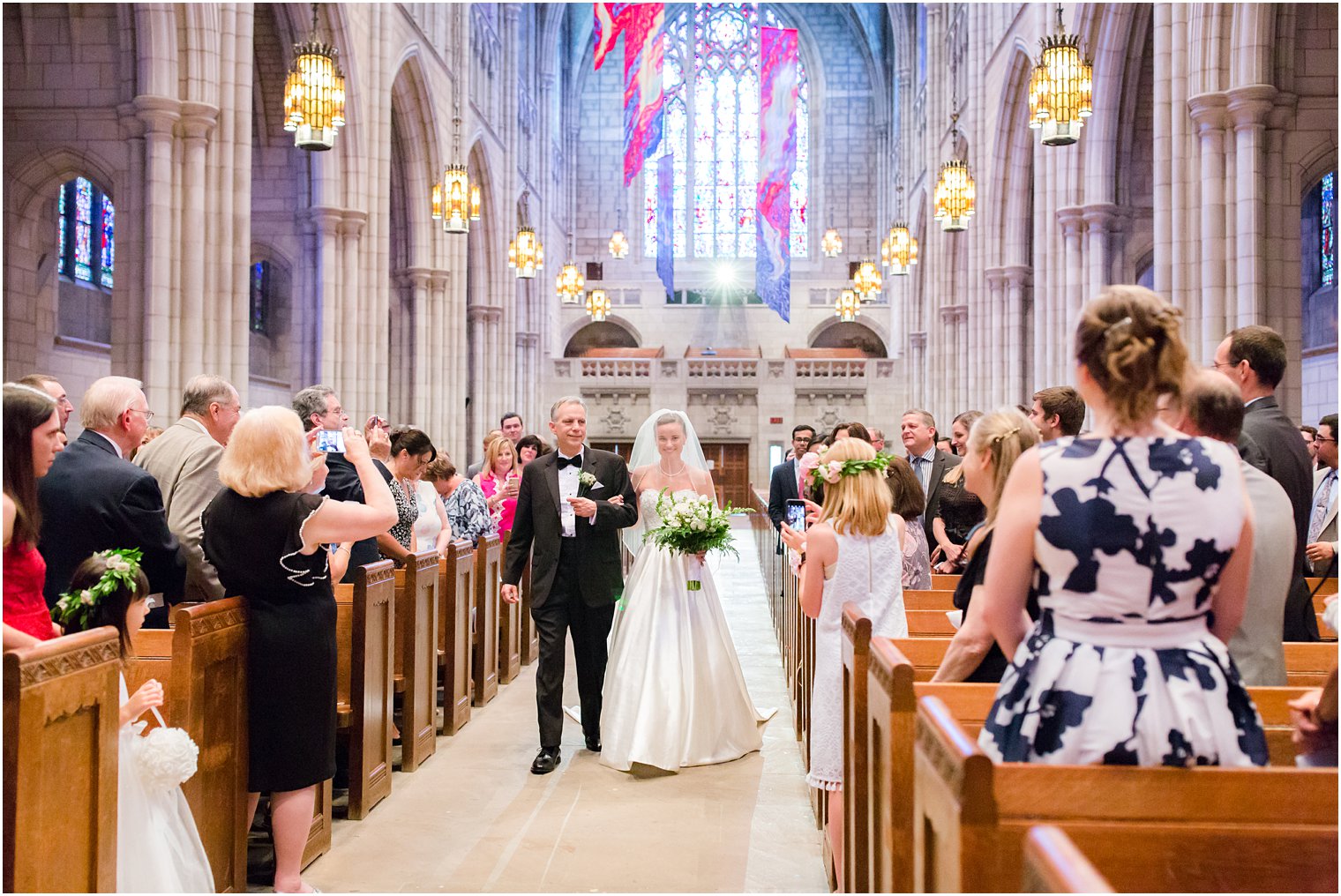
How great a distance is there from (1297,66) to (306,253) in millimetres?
11890

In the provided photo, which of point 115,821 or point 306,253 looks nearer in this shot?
point 115,821

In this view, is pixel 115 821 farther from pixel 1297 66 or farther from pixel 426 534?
pixel 1297 66

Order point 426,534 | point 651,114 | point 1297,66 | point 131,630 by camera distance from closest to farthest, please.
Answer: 1. point 131,630
2. point 426,534
3. point 1297,66
4. point 651,114

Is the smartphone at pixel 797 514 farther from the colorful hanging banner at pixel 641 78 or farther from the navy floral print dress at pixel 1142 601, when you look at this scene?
the colorful hanging banner at pixel 641 78

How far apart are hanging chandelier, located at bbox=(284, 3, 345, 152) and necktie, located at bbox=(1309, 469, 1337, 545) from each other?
8187 mm

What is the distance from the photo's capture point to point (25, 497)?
8.60 ft

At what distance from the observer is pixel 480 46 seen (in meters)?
21.2

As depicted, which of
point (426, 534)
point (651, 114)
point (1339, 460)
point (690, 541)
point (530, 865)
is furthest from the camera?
point (651, 114)

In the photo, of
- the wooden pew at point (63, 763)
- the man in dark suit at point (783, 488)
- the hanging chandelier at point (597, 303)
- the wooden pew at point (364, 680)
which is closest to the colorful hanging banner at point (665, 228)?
the hanging chandelier at point (597, 303)

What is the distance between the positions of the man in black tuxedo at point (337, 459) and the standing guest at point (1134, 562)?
330 cm

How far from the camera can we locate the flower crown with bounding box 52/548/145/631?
2859 millimetres

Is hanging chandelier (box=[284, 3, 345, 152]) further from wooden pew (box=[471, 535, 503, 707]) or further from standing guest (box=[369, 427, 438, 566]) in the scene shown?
standing guest (box=[369, 427, 438, 566])

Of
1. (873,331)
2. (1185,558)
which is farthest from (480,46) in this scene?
(1185,558)

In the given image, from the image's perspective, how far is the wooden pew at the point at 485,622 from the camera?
22.7 feet
